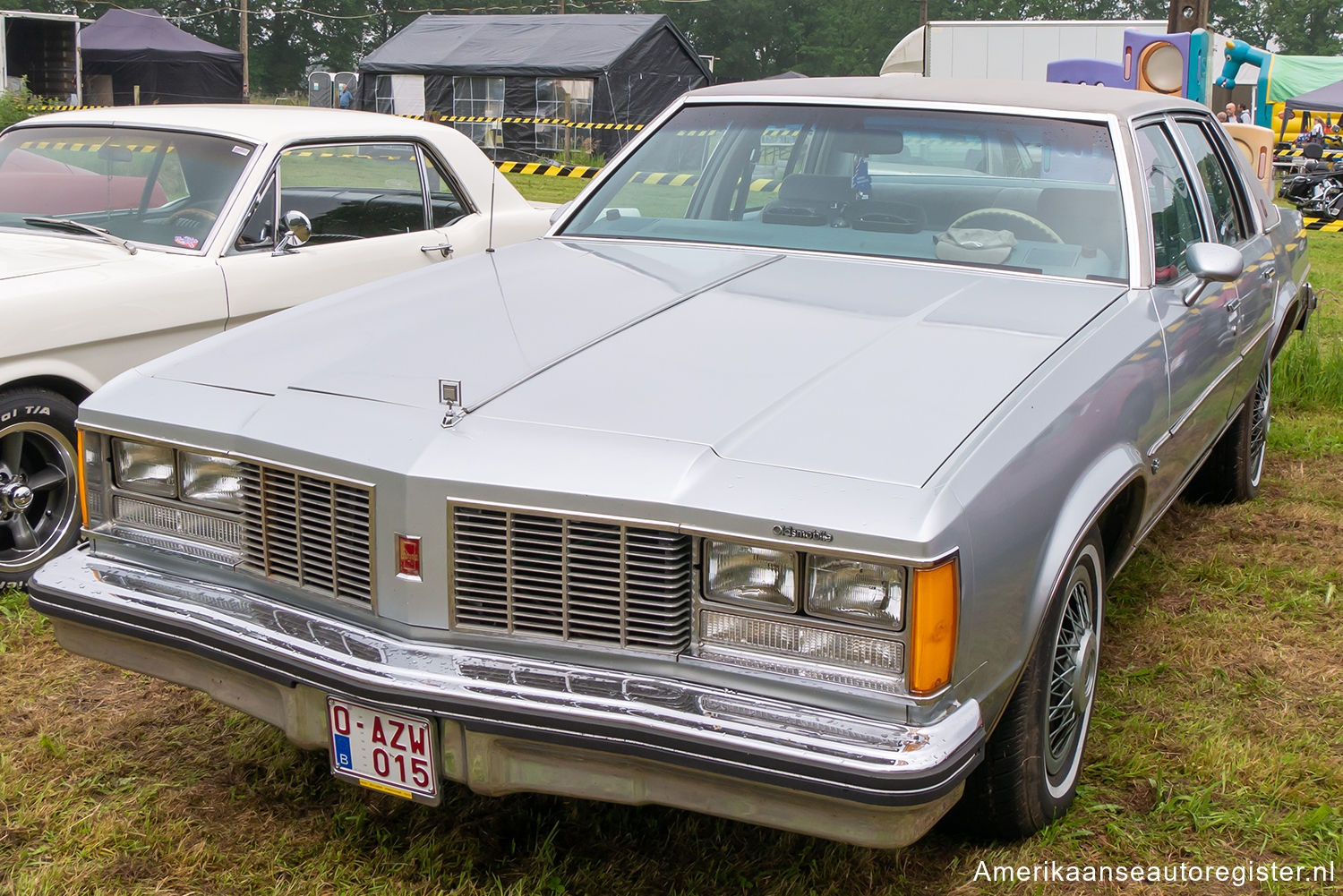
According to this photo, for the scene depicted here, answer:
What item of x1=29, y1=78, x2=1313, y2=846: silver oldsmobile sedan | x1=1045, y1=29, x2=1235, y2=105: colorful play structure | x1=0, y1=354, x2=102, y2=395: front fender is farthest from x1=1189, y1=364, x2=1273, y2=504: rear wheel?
x1=1045, y1=29, x2=1235, y2=105: colorful play structure

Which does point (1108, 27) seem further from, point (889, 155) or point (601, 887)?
point (601, 887)

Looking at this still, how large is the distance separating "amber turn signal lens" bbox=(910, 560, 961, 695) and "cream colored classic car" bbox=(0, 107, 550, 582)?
300 centimetres

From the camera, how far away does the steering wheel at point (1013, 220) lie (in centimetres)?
348

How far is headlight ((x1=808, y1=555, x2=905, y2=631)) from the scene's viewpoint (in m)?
2.08

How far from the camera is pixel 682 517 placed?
2.12 m

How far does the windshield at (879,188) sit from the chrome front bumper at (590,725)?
5.73 feet

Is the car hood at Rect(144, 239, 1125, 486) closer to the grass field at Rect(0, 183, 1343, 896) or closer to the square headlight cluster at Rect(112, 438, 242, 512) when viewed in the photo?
the square headlight cluster at Rect(112, 438, 242, 512)

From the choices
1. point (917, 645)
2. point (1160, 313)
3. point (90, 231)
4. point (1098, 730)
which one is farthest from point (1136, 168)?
point (90, 231)

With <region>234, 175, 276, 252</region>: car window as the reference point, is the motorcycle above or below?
below

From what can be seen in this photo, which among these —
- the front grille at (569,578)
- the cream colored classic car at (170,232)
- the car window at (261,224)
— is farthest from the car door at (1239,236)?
the car window at (261,224)

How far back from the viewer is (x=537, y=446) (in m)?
2.28

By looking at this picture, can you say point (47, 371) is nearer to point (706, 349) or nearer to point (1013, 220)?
point (706, 349)

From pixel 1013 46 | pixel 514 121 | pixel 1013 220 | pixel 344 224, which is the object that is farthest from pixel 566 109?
pixel 1013 220

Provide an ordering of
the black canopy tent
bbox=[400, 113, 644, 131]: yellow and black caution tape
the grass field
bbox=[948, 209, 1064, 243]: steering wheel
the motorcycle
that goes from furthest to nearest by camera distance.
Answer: the black canopy tent
bbox=[400, 113, 644, 131]: yellow and black caution tape
the motorcycle
bbox=[948, 209, 1064, 243]: steering wheel
the grass field
